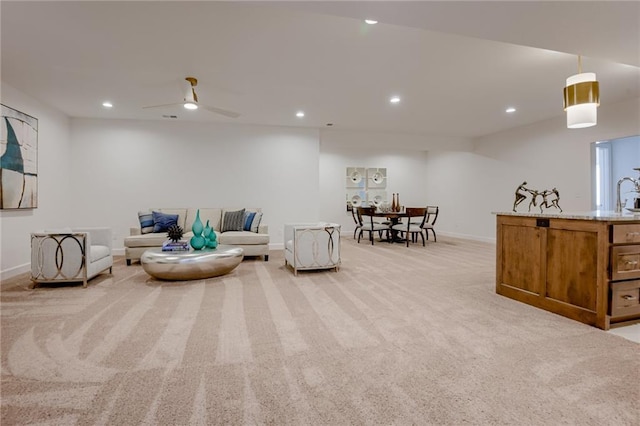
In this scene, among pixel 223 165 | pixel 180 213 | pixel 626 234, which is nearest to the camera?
pixel 626 234

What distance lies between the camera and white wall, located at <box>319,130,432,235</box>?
941 centimetres

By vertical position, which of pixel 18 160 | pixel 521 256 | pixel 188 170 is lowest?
pixel 521 256

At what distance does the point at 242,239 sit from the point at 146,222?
1780mm

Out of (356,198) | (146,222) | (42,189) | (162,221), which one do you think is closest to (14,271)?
(42,189)

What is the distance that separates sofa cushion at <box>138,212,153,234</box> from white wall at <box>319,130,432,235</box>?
476cm

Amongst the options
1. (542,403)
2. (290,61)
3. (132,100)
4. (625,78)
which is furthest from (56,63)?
(625,78)

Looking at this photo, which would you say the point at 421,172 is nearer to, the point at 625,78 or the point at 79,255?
the point at 625,78

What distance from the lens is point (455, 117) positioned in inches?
244

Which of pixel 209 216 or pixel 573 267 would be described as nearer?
pixel 573 267

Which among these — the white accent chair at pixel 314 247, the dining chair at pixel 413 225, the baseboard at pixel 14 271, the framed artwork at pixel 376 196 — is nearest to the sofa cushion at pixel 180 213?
the baseboard at pixel 14 271

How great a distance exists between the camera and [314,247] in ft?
14.4

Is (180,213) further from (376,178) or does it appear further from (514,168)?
(514,168)

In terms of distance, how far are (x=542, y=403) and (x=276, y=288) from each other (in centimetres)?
268

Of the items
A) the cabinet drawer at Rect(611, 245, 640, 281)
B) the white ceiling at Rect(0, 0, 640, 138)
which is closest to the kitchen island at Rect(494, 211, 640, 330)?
the cabinet drawer at Rect(611, 245, 640, 281)
